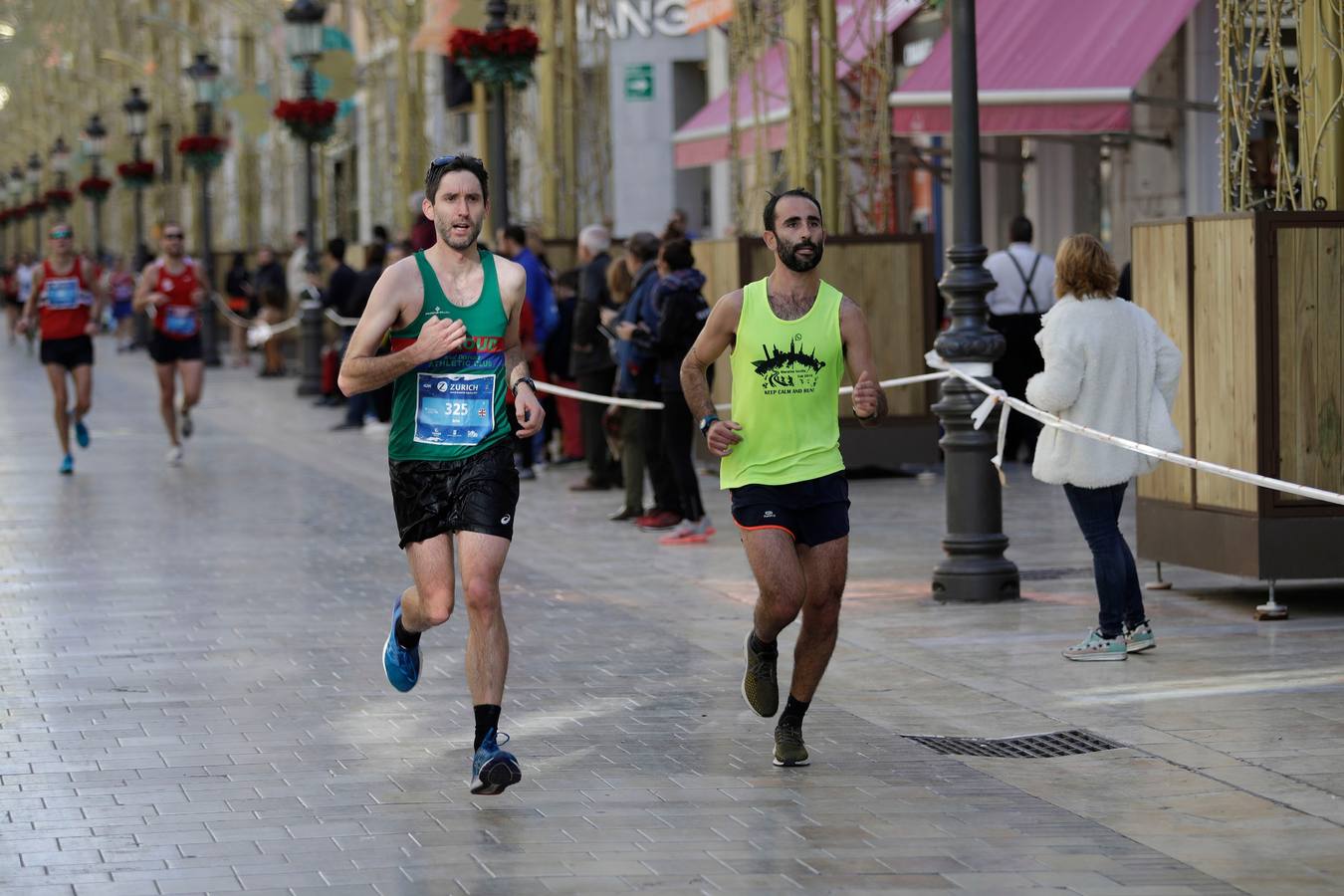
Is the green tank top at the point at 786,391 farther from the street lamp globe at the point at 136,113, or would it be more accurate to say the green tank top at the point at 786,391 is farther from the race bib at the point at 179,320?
the street lamp globe at the point at 136,113

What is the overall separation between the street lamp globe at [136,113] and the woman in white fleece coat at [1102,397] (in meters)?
38.5

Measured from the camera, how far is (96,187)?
190 ft

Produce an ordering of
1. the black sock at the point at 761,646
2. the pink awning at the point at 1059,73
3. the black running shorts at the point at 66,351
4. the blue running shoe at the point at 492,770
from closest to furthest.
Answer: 1. the blue running shoe at the point at 492,770
2. the black sock at the point at 761,646
3. the pink awning at the point at 1059,73
4. the black running shorts at the point at 66,351

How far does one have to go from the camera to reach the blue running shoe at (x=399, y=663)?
8.05 meters

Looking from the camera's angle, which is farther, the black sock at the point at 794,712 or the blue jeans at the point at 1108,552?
the blue jeans at the point at 1108,552

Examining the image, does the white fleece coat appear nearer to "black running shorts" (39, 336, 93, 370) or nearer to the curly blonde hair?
the curly blonde hair

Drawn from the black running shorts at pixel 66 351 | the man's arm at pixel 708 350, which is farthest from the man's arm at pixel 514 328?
the black running shorts at pixel 66 351

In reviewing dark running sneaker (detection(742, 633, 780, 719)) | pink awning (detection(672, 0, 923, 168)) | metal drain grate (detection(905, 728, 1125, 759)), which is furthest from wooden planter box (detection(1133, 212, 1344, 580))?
pink awning (detection(672, 0, 923, 168))

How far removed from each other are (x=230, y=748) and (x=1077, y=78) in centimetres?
1221

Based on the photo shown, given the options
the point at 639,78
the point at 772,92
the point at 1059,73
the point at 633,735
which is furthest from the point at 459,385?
the point at 639,78

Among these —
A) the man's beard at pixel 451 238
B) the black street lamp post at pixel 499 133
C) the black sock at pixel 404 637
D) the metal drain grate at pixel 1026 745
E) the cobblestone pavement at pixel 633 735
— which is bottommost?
the metal drain grate at pixel 1026 745

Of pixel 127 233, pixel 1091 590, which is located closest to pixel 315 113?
pixel 1091 590

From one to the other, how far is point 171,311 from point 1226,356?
11875 millimetres

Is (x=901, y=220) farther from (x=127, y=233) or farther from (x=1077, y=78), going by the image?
(x=127, y=233)
